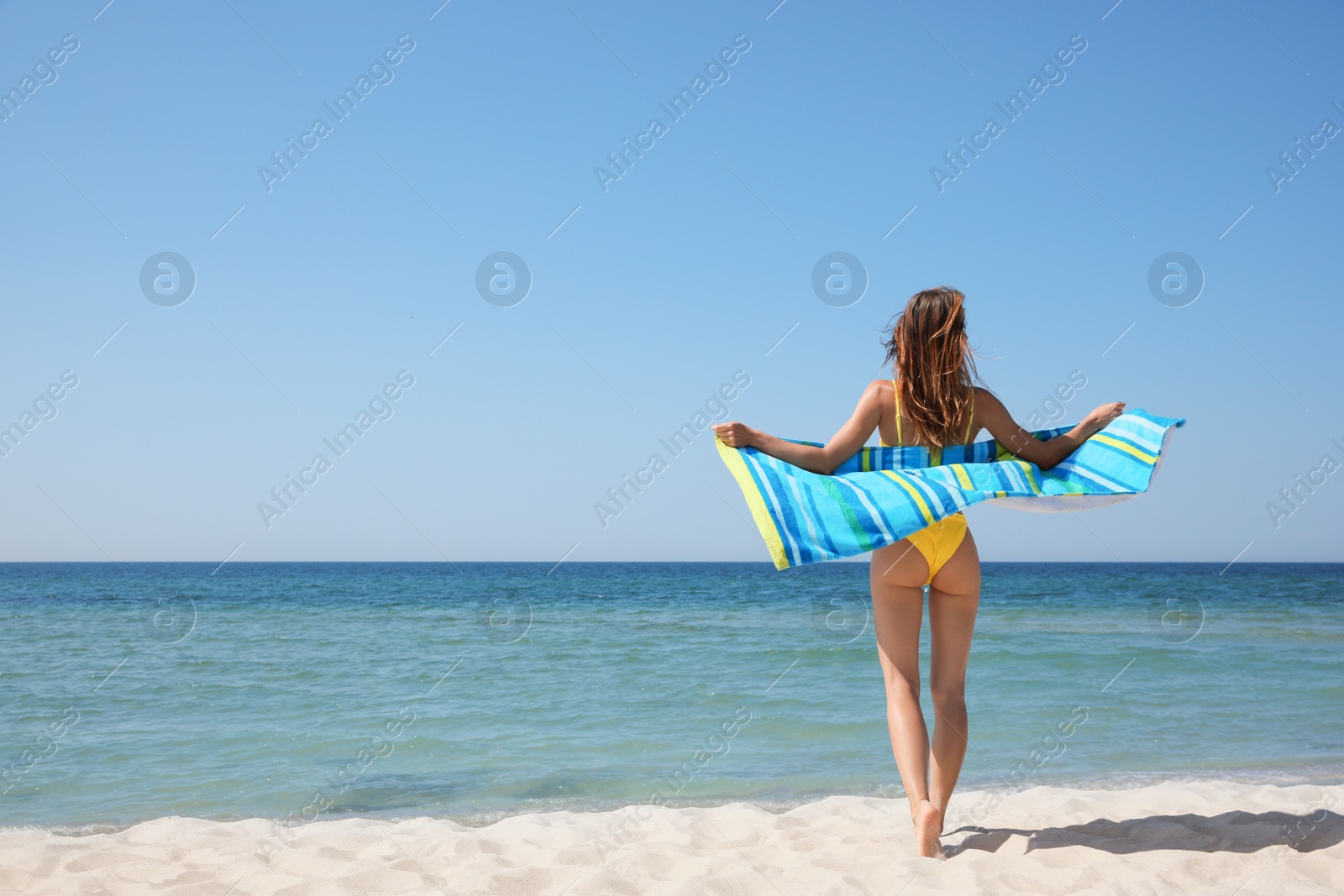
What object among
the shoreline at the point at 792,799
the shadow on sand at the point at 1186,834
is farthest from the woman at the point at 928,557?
the shoreline at the point at 792,799

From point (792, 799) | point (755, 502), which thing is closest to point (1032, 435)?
point (755, 502)

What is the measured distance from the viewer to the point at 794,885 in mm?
2730

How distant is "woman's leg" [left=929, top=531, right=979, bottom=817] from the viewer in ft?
9.41

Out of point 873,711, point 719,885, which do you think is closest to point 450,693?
point 873,711

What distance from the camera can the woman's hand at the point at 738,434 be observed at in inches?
123

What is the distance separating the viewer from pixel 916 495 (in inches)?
110

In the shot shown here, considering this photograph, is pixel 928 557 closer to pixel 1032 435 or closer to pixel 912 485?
pixel 912 485

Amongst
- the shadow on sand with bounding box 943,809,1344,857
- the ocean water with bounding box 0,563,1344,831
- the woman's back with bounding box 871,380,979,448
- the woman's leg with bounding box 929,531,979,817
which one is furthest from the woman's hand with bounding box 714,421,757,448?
the ocean water with bounding box 0,563,1344,831

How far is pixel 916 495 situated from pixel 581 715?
4354 mm

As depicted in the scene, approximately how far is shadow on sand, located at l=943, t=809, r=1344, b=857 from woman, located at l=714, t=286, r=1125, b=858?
1.38ft

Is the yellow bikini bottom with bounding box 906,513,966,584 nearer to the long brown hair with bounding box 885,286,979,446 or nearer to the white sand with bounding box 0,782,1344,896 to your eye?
the long brown hair with bounding box 885,286,979,446

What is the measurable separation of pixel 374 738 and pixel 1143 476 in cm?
510

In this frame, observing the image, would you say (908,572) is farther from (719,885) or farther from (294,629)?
(294,629)

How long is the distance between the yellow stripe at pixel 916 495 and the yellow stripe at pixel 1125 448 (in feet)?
2.69
